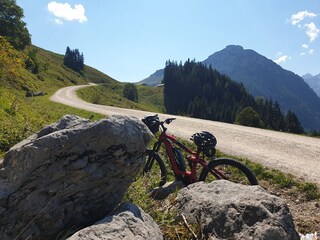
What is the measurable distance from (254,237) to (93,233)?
7.96ft

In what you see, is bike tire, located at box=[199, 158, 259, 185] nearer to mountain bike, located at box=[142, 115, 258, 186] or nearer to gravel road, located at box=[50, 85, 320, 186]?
mountain bike, located at box=[142, 115, 258, 186]

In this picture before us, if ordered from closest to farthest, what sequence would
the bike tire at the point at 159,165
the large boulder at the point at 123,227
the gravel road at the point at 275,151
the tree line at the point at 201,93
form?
the large boulder at the point at 123,227
the bike tire at the point at 159,165
the gravel road at the point at 275,151
the tree line at the point at 201,93

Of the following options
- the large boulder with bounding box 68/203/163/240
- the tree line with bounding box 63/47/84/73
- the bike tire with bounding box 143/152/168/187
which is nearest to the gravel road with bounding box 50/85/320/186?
the bike tire with bounding box 143/152/168/187

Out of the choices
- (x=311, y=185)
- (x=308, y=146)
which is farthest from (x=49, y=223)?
(x=308, y=146)

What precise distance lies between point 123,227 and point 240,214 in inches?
77.1

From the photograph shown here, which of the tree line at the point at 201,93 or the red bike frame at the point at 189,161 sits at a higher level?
the tree line at the point at 201,93

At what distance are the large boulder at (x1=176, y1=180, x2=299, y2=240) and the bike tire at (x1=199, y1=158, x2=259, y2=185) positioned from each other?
6.51 ft

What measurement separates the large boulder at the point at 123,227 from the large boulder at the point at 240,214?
990 millimetres

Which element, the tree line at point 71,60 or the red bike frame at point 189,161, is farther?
the tree line at point 71,60

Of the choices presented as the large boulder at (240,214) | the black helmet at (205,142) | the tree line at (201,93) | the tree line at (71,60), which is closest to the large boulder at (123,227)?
the large boulder at (240,214)

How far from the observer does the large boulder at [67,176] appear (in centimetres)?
483

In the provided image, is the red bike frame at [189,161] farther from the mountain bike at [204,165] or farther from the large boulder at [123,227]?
the large boulder at [123,227]

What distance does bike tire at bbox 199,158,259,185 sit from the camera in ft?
27.3

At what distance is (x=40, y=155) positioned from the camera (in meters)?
4.90
